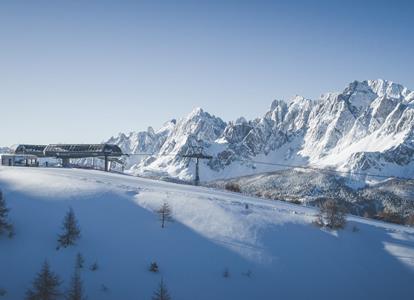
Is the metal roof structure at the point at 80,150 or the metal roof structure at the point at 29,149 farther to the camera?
the metal roof structure at the point at 29,149

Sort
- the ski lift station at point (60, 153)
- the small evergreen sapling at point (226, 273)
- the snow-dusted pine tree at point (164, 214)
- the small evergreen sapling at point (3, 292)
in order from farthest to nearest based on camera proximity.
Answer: the ski lift station at point (60, 153)
the snow-dusted pine tree at point (164, 214)
the small evergreen sapling at point (226, 273)
the small evergreen sapling at point (3, 292)

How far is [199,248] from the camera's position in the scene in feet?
189

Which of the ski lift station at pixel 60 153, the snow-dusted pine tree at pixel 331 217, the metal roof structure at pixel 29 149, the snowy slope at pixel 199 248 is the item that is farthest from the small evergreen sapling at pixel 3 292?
the metal roof structure at pixel 29 149

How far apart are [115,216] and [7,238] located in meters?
13.2

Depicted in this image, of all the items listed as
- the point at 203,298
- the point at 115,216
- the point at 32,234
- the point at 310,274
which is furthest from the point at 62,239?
the point at 310,274

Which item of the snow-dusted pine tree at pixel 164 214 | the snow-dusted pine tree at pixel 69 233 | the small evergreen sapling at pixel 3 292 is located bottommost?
the small evergreen sapling at pixel 3 292

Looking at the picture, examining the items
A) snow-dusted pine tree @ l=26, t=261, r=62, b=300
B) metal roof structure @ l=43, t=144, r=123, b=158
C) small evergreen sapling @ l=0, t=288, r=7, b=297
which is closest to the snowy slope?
small evergreen sapling @ l=0, t=288, r=7, b=297

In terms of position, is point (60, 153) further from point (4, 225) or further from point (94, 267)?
point (94, 267)

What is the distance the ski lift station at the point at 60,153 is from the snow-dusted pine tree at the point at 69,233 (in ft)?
171

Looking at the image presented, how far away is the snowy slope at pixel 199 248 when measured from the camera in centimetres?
5159

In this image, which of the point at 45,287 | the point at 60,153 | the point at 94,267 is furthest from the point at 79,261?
the point at 60,153

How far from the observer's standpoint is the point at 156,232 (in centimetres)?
6006

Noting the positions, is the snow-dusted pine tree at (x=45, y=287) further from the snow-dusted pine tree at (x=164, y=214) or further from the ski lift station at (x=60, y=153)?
the ski lift station at (x=60, y=153)

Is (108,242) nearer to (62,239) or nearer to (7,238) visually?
(62,239)
